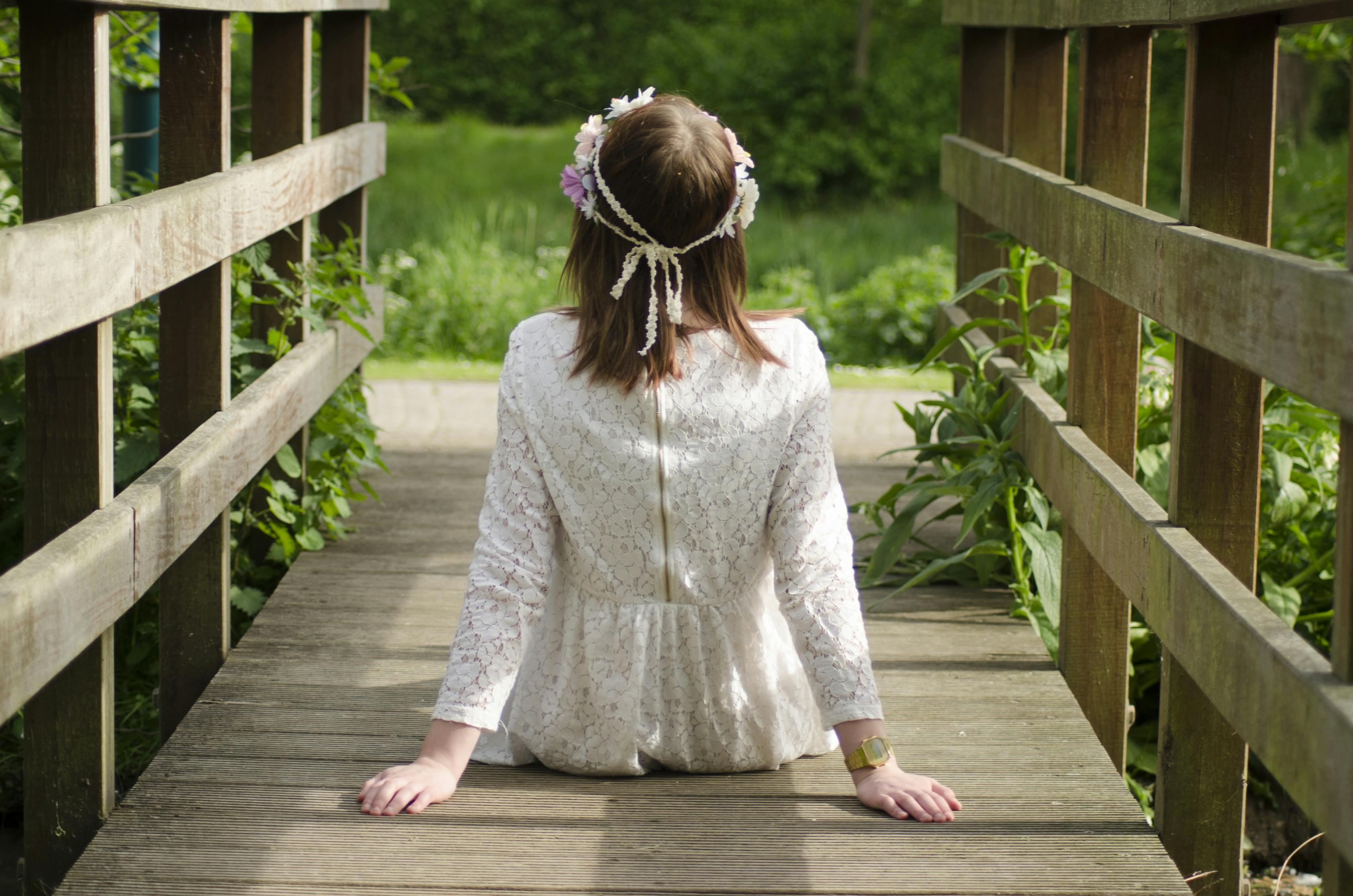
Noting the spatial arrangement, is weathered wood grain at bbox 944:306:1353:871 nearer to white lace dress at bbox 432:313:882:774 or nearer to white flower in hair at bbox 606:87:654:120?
white lace dress at bbox 432:313:882:774

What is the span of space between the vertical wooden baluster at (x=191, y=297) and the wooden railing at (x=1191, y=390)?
164cm

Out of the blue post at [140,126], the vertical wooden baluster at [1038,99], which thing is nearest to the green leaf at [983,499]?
the vertical wooden baluster at [1038,99]

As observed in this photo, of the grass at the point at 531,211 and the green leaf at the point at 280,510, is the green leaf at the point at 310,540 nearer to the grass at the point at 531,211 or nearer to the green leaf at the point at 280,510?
the green leaf at the point at 280,510

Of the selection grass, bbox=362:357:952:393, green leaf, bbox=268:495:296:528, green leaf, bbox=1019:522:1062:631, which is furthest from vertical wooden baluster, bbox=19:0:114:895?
grass, bbox=362:357:952:393

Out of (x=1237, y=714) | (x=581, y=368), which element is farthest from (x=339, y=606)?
(x=1237, y=714)

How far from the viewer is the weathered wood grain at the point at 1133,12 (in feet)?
6.53

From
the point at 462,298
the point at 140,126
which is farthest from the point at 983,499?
the point at 462,298

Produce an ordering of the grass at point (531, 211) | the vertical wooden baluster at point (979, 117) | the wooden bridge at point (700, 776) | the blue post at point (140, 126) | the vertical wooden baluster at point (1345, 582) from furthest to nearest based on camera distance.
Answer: the grass at point (531, 211) → the blue post at point (140, 126) → the vertical wooden baluster at point (979, 117) → the wooden bridge at point (700, 776) → the vertical wooden baluster at point (1345, 582)

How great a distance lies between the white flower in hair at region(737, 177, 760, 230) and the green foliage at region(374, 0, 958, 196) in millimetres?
11447

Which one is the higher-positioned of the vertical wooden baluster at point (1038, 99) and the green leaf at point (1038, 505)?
the vertical wooden baluster at point (1038, 99)

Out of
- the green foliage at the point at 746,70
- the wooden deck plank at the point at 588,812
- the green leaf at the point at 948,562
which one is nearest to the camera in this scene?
the wooden deck plank at the point at 588,812

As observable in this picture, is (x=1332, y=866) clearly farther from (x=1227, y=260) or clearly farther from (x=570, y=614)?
(x=570, y=614)

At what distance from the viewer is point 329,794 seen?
2463 mm

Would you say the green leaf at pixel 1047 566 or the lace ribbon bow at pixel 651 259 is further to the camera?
the green leaf at pixel 1047 566
